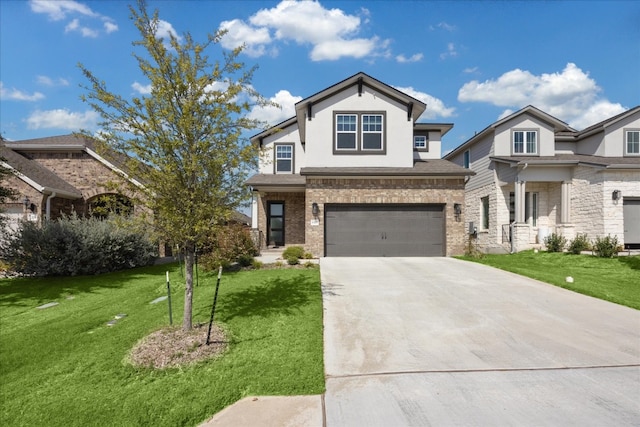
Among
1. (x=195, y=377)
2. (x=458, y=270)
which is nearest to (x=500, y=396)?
(x=195, y=377)

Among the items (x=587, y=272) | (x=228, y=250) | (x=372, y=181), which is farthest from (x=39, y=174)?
(x=587, y=272)

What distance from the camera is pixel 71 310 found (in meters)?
7.54

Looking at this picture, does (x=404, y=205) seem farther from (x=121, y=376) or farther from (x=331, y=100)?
(x=121, y=376)

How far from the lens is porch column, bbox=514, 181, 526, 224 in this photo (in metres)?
16.3

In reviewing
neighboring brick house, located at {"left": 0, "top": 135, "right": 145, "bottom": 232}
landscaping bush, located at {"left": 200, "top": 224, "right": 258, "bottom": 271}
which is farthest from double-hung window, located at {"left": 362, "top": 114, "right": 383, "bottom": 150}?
neighboring brick house, located at {"left": 0, "top": 135, "right": 145, "bottom": 232}

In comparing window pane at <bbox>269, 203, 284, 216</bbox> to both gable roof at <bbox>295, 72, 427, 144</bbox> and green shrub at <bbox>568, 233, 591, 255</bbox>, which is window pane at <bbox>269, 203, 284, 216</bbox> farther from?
green shrub at <bbox>568, 233, 591, 255</bbox>

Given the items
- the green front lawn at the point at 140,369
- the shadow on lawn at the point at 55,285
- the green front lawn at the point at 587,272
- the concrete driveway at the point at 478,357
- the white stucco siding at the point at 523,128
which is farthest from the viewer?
the white stucco siding at the point at 523,128

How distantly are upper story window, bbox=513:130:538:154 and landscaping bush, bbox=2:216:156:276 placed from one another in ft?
60.2

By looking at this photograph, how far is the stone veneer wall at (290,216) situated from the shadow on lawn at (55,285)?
670 cm

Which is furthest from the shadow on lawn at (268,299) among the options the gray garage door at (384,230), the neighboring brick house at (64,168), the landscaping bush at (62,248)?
the neighboring brick house at (64,168)

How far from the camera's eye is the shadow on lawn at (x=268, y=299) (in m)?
6.41

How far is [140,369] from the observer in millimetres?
4254

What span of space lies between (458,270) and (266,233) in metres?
10.6

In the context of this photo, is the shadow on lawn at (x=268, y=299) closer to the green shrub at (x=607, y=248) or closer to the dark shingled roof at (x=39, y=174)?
the dark shingled roof at (x=39, y=174)
